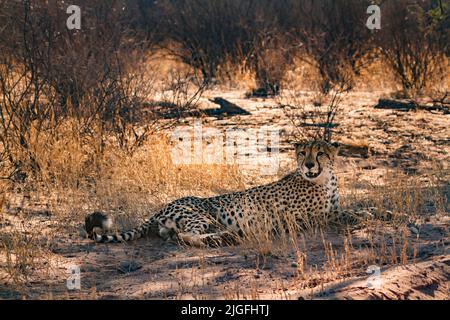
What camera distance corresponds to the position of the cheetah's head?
5.79 meters

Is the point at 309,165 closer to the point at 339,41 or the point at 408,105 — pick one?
the point at 408,105

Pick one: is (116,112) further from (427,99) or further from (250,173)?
(427,99)

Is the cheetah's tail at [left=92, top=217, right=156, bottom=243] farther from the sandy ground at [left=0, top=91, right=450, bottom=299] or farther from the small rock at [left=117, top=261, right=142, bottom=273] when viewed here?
the small rock at [left=117, top=261, right=142, bottom=273]

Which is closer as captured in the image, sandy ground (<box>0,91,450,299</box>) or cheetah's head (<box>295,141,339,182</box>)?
sandy ground (<box>0,91,450,299</box>)

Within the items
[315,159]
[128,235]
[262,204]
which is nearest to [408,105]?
[315,159]

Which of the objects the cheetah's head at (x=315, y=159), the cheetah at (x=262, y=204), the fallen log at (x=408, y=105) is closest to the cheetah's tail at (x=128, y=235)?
the cheetah at (x=262, y=204)

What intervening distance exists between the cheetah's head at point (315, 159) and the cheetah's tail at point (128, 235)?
3.91 feet

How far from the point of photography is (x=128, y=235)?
18.6ft

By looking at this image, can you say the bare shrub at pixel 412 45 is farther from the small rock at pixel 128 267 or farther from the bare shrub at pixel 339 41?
the small rock at pixel 128 267

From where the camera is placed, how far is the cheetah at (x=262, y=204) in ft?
18.9

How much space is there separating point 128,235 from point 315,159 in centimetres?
148

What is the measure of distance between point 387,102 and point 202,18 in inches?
172

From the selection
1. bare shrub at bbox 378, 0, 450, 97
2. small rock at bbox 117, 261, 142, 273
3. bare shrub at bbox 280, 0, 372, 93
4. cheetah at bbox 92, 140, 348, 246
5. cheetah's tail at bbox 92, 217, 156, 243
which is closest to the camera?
small rock at bbox 117, 261, 142, 273

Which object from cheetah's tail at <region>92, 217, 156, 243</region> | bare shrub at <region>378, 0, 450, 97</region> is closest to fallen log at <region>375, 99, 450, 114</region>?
bare shrub at <region>378, 0, 450, 97</region>
